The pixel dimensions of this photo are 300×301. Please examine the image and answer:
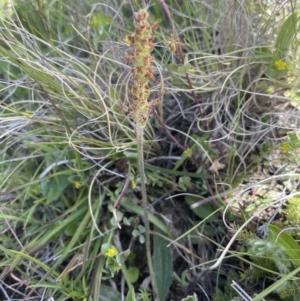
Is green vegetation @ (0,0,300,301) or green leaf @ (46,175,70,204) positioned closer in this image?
green vegetation @ (0,0,300,301)

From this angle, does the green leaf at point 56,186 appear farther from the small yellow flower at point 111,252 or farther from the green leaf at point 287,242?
the green leaf at point 287,242

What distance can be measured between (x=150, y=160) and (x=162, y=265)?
0.31 metres

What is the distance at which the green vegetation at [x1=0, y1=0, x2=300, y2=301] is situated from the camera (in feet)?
3.83

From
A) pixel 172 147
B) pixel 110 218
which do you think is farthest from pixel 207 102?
pixel 110 218

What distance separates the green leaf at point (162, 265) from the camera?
1185 mm

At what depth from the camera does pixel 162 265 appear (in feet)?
4.02

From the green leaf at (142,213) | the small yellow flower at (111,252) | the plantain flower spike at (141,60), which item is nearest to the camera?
the plantain flower spike at (141,60)

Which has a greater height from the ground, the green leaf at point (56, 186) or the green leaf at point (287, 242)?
the green leaf at point (56, 186)

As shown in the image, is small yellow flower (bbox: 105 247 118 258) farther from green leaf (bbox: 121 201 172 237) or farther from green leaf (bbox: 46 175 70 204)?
green leaf (bbox: 46 175 70 204)

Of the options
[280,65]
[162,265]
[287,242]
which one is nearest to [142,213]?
[162,265]

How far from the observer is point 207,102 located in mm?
1360

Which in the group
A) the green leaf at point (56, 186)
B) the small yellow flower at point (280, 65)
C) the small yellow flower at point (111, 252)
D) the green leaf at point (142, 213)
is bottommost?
the green leaf at point (142, 213)

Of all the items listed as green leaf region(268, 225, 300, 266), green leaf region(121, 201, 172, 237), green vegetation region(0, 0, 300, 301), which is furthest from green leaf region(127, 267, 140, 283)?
green leaf region(268, 225, 300, 266)

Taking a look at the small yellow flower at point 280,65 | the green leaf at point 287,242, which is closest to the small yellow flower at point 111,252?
the green leaf at point 287,242
